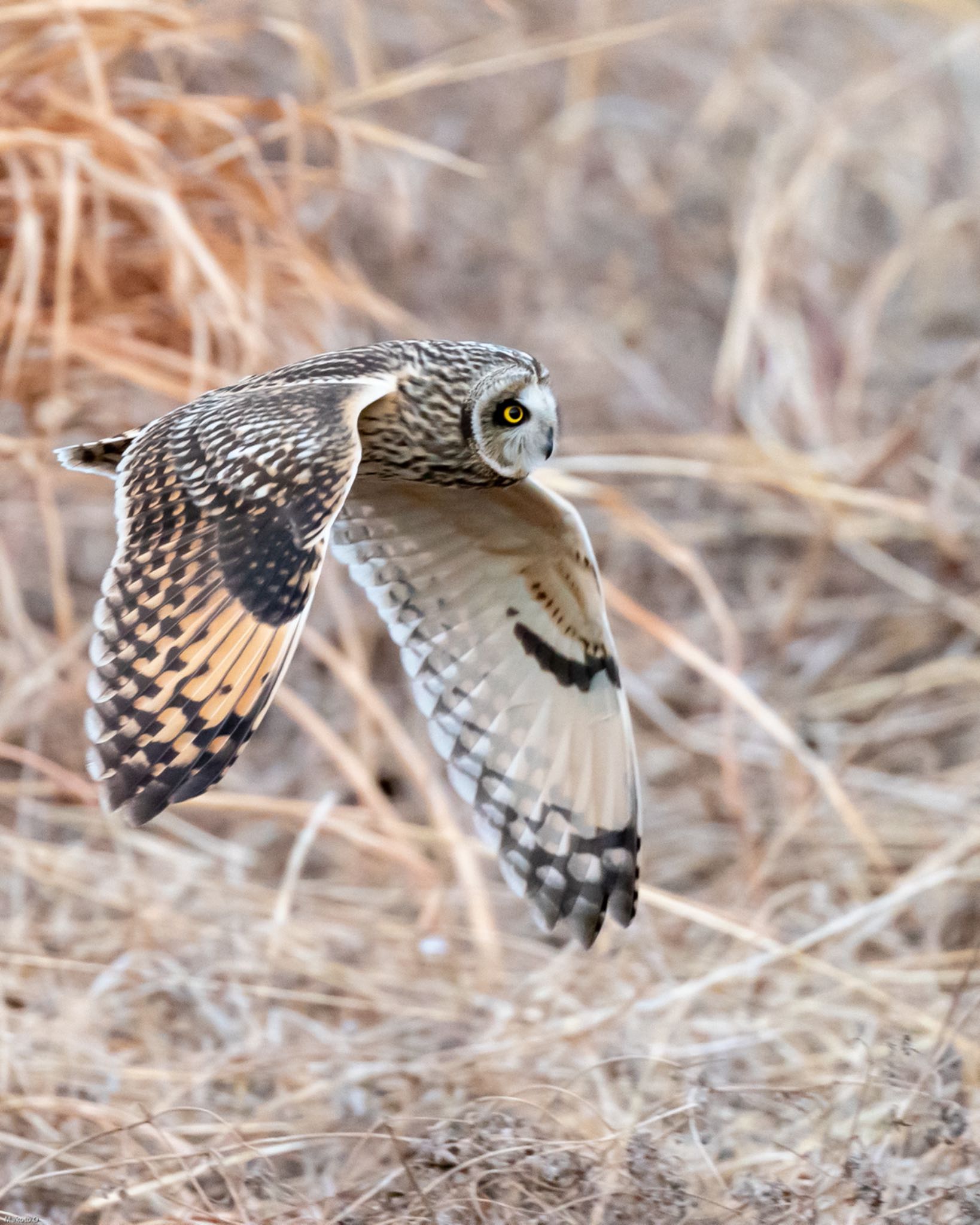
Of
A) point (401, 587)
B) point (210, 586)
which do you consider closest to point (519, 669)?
point (401, 587)

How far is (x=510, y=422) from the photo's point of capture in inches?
78.1

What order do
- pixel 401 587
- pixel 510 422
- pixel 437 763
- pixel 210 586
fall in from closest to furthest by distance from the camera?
pixel 210 586 → pixel 510 422 → pixel 401 587 → pixel 437 763

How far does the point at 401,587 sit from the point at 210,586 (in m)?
0.61

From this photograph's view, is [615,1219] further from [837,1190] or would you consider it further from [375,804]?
[375,804]

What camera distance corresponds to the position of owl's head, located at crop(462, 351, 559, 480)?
1969 mm

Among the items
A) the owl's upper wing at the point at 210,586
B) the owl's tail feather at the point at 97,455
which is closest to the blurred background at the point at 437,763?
the owl's upper wing at the point at 210,586

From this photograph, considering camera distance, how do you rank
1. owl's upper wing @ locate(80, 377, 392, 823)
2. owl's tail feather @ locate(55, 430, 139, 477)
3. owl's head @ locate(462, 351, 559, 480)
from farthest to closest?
owl's tail feather @ locate(55, 430, 139, 477) → owl's head @ locate(462, 351, 559, 480) → owl's upper wing @ locate(80, 377, 392, 823)

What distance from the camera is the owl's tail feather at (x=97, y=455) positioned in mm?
2086

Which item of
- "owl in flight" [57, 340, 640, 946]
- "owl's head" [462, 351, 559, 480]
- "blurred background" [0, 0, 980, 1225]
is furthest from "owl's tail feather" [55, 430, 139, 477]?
"blurred background" [0, 0, 980, 1225]

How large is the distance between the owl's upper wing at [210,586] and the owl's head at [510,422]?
7.4 inches

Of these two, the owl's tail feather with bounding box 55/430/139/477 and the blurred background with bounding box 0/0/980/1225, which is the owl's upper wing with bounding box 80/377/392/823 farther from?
the blurred background with bounding box 0/0/980/1225

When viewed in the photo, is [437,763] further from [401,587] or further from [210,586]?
[210,586]

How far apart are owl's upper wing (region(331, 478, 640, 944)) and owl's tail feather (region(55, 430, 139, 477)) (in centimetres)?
35

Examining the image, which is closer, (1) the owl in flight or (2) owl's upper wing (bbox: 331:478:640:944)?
(1) the owl in flight
